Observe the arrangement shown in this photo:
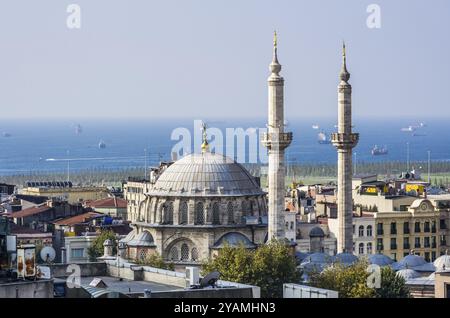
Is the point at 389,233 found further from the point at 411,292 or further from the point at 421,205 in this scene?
the point at 411,292

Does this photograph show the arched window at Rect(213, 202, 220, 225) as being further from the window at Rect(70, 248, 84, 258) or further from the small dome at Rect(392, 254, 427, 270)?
the window at Rect(70, 248, 84, 258)

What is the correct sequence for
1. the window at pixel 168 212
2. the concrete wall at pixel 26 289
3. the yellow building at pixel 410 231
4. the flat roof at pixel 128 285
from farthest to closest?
the yellow building at pixel 410 231 → the window at pixel 168 212 → the flat roof at pixel 128 285 → the concrete wall at pixel 26 289

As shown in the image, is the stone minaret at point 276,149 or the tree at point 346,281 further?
the stone minaret at point 276,149

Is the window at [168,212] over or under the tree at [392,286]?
over

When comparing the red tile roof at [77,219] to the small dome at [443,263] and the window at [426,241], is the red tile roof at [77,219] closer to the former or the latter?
the window at [426,241]

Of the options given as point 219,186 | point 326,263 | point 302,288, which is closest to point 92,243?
point 219,186

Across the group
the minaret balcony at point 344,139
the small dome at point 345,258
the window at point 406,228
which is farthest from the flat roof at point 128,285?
the window at point 406,228

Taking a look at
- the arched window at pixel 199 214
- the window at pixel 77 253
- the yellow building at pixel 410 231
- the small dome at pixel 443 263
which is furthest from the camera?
the yellow building at pixel 410 231

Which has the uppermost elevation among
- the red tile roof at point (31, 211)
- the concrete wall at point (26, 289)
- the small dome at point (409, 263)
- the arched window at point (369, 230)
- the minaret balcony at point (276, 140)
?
the minaret balcony at point (276, 140)

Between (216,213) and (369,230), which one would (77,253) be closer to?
(216,213)
